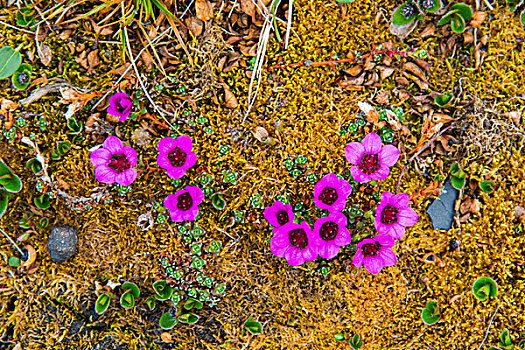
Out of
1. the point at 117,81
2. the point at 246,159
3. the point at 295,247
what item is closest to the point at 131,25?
the point at 117,81

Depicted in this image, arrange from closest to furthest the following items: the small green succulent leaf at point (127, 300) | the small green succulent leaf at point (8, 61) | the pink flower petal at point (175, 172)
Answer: the pink flower petal at point (175, 172), the small green succulent leaf at point (8, 61), the small green succulent leaf at point (127, 300)

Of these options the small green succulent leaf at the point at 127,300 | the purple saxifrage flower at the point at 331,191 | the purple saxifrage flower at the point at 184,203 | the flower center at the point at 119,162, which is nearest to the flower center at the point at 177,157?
the purple saxifrage flower at the point at 184,203

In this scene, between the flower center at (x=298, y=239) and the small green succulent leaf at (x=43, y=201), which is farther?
the small green succulent leaf at (x=43, y=201)

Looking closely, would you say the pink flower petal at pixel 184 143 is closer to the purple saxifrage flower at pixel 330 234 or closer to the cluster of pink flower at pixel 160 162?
Answer: the cluster of pink flower at pixel 160 162

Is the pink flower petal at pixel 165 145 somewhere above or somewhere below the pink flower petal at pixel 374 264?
above

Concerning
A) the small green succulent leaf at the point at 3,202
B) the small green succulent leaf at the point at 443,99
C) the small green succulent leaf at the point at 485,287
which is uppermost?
the small green succulent leaf at the point at 443,99

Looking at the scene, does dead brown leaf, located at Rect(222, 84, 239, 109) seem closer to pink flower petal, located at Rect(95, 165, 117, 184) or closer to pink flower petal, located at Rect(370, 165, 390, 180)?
pink flower petal, located at Rect(95, 165, 117, 184)
